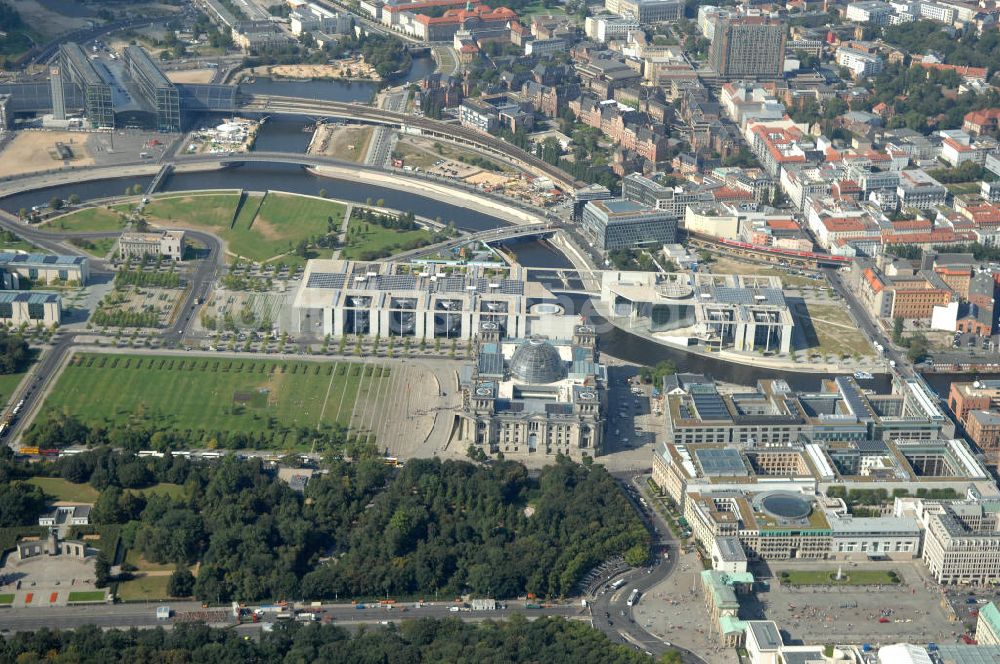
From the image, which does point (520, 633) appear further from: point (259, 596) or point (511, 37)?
point (511, 37)

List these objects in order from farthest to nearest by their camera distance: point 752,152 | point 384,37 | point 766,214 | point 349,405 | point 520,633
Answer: point 384,37
point 752,152
point 766,214
point 349,405
point 520,633

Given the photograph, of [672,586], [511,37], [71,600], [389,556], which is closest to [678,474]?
[672,586]

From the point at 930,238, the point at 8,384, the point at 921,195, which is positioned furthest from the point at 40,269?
the point at 921,195

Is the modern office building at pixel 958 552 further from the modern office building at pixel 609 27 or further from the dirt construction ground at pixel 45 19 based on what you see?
the dirt construction ground at pixel 45 19

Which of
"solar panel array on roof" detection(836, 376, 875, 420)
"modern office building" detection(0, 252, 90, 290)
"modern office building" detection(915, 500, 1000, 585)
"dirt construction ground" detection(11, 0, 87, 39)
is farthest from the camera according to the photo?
"dirt construction ground" detection(11, 0, 87, 39)

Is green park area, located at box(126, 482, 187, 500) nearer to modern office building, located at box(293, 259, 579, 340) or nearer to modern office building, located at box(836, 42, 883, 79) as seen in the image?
modern office building, located at box(293, 259, 579, 340)

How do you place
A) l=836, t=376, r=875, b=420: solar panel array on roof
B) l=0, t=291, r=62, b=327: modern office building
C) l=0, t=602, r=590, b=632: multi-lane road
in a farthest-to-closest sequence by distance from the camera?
1. l=0, t=291, r=62, b=327: modern office building
2. l=836, t=376, r=875, b=420: solar panel array on roof
3. l=0, t=602, r=590, b=632: multi-lane road

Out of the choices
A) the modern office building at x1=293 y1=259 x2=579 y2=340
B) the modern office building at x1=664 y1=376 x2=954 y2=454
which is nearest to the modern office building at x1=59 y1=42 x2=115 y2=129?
the modern office building at x1=293 y1=259 x2=579 y2=340

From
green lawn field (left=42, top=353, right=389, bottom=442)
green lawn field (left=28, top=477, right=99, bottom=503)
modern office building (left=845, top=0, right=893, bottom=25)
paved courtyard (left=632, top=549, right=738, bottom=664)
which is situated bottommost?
paved courtyard (left=632, top=549, right=738, bottom=664)
